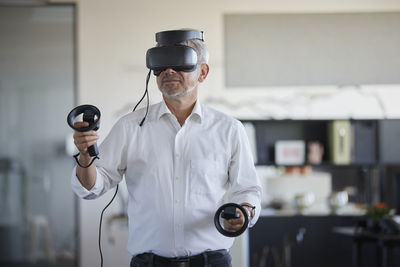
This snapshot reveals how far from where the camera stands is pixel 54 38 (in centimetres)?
578

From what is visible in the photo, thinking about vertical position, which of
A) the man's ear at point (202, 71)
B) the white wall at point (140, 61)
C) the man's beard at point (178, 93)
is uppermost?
the white wall at point (140, 61)

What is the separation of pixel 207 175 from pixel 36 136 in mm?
3902

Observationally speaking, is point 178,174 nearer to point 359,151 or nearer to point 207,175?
point 207,175

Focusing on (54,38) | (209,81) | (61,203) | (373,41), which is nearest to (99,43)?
(54,38)

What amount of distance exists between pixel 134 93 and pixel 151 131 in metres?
3.51

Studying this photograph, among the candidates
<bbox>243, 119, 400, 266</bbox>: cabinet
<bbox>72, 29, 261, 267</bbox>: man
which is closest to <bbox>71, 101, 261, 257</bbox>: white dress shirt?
<bbox>72, 29, 261, 267</bbox>: man

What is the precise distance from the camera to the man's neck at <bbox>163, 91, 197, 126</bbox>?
2.25 meters

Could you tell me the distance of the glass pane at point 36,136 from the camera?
5770mm

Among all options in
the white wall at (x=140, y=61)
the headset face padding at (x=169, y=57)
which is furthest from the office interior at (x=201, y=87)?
the headset face padding at (x=169, y=57)

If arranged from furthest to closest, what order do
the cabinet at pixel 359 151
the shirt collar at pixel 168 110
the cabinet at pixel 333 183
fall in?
the cabinet at pixel 359 151
the cabinet at pixel 333 183
the shirt collar at pixel 168 110

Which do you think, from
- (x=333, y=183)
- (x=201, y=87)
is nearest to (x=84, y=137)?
(x=201, y=87)

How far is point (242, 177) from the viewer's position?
2182mm

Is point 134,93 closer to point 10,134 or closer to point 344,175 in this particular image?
point 10,134

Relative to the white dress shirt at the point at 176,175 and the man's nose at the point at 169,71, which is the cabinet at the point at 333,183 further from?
the man's nose at the point at 169,71
